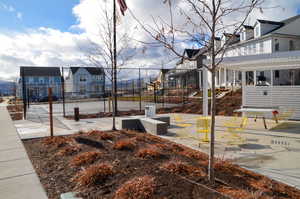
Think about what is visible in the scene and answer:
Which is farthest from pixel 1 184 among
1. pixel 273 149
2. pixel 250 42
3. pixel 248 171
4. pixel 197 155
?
pixel 250 42

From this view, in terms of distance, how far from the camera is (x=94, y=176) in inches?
119

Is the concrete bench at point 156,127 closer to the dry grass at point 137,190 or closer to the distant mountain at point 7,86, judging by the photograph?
the dry grass at point 137,190

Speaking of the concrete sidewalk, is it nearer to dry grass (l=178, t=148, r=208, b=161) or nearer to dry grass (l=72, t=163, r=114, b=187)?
dry grass (l=72, t=163, r=114, b=187)

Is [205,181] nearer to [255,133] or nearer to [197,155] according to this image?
[197,155]

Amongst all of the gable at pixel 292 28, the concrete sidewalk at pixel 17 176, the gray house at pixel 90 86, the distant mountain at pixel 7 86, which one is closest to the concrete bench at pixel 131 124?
the concrete sidewalk at pixel 17 176

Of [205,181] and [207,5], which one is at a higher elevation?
[207,5]

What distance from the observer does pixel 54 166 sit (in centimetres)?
385

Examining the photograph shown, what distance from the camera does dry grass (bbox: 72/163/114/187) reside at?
9.70ft

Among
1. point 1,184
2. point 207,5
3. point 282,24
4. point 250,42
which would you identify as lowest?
point 1,184

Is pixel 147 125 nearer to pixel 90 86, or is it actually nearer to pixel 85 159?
pixel 85 159

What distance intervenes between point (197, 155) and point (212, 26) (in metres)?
2.74

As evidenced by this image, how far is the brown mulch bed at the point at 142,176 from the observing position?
2.52 meters

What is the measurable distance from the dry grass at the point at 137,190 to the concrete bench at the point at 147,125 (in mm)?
3877

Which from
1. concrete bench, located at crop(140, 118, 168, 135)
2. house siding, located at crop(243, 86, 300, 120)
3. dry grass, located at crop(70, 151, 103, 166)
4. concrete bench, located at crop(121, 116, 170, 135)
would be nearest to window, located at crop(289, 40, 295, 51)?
house siding, located at crop(243, 86, 300, 120)
